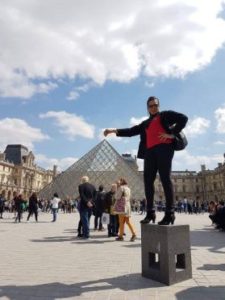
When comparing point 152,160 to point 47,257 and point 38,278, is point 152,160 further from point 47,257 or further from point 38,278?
point 47,257

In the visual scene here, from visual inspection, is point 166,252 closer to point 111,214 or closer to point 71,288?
point 71,288

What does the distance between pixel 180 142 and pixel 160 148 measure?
0.28 meters

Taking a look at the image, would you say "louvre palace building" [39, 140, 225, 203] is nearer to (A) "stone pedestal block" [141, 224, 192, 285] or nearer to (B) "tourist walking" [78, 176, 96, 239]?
(B) "tourist walking" [78, 176, 96, 239]

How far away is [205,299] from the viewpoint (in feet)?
10.9

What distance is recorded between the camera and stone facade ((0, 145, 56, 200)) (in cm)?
8531

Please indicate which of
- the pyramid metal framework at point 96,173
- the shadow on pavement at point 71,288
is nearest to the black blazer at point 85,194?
the shadow on pavement at point 71,288

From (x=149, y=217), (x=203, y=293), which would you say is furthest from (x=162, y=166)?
(x=203, y=293)

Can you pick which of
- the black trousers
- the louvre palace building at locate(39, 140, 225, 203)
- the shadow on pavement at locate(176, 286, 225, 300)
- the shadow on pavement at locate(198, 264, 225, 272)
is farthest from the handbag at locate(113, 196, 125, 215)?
the louvre palace building at locate(39, 140, 225, 203)

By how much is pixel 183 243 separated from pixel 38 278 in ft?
6.07

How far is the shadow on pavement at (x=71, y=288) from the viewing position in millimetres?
3506

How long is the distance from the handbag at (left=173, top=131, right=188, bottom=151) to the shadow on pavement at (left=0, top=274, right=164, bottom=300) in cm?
170


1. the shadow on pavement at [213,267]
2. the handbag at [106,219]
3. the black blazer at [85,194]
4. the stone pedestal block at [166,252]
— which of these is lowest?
the shadow on pavement at [213,267]

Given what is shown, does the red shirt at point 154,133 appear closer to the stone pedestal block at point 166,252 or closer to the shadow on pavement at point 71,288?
the stone pedestal block at point 166,252

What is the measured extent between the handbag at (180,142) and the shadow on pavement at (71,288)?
1.70 m
